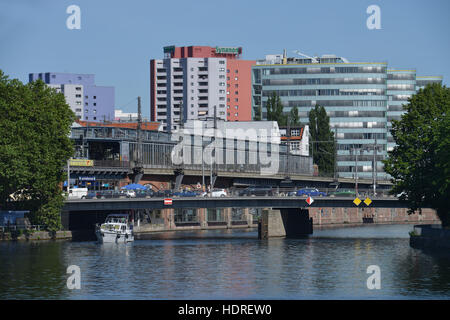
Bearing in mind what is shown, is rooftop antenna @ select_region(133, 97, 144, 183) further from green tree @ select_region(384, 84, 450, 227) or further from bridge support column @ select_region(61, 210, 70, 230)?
green tree @ select_region(384, 84, 450, 227)


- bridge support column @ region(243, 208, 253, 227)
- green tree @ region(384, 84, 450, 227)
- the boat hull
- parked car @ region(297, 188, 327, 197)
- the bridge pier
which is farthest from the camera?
bridge support column @ region(243, 208, 253, 227)

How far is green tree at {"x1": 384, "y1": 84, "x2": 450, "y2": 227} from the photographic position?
383 feet

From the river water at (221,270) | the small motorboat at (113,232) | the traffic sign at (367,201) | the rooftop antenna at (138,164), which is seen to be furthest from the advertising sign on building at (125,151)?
the traffic sign at (367,201)

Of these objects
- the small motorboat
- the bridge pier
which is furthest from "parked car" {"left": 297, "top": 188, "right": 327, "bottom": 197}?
the small motorboat

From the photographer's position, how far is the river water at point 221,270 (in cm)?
7231

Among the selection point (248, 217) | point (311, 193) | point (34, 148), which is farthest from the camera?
point (248, 217)

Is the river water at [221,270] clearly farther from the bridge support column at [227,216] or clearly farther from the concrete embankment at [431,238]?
the bridge support column at [227,216]

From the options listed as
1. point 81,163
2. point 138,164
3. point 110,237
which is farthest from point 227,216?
point 110,237

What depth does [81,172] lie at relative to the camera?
514 ft

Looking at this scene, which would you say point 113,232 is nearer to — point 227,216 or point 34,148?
point 34,148

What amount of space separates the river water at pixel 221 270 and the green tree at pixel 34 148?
264 inches

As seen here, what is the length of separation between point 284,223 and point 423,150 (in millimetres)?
32831

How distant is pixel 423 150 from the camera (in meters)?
122

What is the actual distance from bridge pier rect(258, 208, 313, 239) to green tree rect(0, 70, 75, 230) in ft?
109
